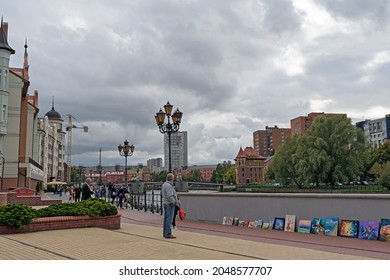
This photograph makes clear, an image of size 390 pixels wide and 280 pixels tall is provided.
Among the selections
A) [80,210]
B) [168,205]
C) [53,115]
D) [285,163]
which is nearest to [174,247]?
[168,205]

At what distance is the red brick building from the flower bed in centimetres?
14115

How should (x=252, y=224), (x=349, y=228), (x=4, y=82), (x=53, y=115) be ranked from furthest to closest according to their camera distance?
(x=53, y=115) → (x=4, y=82) → (x=252, y=224) → (x=349, y=228)

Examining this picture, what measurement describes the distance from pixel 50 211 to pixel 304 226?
792cm

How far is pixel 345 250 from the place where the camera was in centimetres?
941

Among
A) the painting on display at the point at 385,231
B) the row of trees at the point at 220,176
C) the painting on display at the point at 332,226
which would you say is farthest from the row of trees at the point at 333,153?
the row of trees at the point at 220,176

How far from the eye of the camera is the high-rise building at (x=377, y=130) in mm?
144887

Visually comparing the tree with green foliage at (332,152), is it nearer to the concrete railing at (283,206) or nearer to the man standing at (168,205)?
the concrete railing at (283,206)

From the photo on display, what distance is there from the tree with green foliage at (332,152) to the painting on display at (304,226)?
42.3 m

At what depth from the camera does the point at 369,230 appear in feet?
37.0

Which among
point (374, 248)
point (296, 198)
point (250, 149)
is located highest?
point (250, 149)

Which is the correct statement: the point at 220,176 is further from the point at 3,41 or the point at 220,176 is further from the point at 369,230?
the point at 369,230
